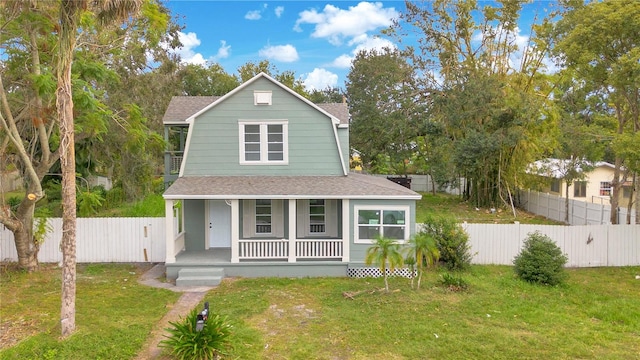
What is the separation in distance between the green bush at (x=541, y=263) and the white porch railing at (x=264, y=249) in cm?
705

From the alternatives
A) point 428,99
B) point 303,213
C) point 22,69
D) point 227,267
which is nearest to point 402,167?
point 428,99

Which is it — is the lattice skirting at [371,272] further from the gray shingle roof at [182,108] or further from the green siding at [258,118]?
the gray shingle roof at [182,108]

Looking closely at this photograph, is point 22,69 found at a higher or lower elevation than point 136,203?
higher

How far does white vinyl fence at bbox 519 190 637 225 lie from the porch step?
621 inches

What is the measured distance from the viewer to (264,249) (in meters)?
13.3

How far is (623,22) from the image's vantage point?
Result: 41.5ft

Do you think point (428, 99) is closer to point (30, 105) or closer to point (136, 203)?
point (136, 203)

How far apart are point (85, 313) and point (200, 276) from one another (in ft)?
11.6

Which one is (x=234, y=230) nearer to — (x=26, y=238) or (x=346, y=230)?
(x=346, y=230)

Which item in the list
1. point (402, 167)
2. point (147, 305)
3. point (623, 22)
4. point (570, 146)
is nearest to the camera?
point (147, 305)

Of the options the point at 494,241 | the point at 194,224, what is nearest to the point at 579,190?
the point at 494,241

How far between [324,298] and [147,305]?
14.3 ft

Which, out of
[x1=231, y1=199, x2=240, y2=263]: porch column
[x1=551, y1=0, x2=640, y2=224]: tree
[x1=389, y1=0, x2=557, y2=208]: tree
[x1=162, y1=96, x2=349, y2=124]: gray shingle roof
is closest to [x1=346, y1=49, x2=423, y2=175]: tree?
[x1=389, y1=0, x2=557, y2=208]: tree

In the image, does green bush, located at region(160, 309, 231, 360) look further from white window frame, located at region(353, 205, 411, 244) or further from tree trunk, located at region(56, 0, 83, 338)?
Result: white window frame, located at region(353, 205, 411, 244)
